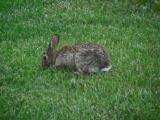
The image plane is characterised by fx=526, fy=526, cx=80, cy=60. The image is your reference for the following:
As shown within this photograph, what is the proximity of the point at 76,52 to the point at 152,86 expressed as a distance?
2.36 m

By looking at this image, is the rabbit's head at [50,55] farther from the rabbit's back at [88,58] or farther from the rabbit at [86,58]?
the rabbit's back at [88,58]

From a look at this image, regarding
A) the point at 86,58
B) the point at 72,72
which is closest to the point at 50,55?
the point at 72,72

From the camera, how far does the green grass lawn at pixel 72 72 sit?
11.2 metres

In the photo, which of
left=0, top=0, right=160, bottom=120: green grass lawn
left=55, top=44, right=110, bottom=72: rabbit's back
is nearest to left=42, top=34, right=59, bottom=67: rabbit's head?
left=0, top=0, right=160, bottom=120: green grass lawn

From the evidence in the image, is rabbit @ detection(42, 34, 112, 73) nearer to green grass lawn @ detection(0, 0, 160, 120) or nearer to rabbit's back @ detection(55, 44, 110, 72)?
rabbit's back @ detection(55, 44, 110, 72)

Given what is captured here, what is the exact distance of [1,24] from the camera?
64.5 feet

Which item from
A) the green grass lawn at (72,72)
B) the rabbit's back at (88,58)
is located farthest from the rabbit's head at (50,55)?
the rabbit's back at (88,58)

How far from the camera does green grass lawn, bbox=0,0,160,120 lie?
11203 mm

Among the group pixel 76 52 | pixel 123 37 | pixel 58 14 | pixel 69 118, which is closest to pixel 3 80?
pixel 76 52

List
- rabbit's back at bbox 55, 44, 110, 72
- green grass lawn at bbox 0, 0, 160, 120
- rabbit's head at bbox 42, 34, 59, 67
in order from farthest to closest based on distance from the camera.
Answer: rabbit's head at bbox 42, 34, 59, 67 → rabbit's back at bbox 55, 44, 110, 72 → green grass lawn at bbox 0, 0, 160, 120

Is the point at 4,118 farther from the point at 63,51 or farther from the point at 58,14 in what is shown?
the point at 58,14

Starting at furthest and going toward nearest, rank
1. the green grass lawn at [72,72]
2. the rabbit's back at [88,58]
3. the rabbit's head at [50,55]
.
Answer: the rabbit's head at [50,55]
the rabbit's back at [88,58]
the green grass lawn at [72,72]

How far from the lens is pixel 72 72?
13.8 meters

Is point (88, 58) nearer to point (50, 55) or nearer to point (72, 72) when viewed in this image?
point (72, 72)
